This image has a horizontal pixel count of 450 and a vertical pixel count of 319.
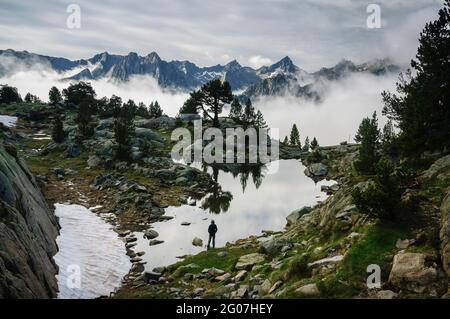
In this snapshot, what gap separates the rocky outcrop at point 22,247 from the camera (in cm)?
1519

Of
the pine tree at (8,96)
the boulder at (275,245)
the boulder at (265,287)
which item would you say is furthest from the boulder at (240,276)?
the pine tree at (8,96)

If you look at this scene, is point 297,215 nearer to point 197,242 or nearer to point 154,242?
point 197,242

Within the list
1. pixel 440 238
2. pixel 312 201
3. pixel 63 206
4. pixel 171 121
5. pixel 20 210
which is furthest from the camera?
pixel 171 121

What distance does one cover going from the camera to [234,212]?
39281 mm

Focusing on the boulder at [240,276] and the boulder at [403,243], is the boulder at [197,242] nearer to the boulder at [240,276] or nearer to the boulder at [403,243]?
the boulder at [240,276]

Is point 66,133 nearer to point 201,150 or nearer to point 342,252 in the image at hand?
point 201,150

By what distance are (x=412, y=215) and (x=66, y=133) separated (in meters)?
74.1

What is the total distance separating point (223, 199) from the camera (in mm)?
45000

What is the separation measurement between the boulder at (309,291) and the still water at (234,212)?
43.7 ft

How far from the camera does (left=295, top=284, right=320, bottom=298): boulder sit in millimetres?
14078

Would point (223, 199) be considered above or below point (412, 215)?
below

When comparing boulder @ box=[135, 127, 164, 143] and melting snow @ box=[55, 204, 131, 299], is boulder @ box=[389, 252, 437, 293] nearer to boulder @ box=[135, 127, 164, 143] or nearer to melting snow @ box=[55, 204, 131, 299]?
melting snow @ box=[55, 204, 131, 299]

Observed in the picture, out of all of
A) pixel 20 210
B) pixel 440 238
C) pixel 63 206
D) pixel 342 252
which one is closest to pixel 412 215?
pixel 440 238

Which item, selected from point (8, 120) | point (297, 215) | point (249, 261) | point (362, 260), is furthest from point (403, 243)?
point (8, 120)
